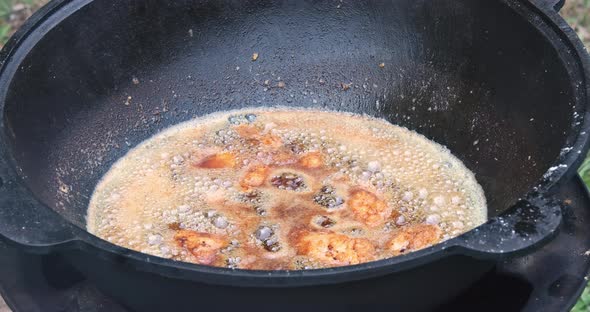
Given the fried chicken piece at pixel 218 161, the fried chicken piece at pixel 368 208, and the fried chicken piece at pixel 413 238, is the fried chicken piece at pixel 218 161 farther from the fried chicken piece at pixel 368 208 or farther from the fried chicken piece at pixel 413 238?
the fried chicken piece at pixel 413 238

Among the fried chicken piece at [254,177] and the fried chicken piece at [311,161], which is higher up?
the fried chicken piece at [311,161]

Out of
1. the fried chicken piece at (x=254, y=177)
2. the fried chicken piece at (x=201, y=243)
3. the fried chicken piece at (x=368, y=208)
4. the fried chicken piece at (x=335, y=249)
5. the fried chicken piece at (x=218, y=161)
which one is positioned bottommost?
the fried chicken piece at (x=201, y=243)

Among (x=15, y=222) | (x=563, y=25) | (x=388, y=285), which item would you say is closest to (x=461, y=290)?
(x=388, y=285)

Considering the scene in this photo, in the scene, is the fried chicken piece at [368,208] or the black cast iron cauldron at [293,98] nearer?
the black cast iron cauldron at [293,98]

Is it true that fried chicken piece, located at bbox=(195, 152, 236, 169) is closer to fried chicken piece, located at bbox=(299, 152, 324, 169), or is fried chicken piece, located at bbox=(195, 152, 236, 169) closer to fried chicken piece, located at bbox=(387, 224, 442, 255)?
fried chicken piece, located at bbox=(299, 152, 324, 169)

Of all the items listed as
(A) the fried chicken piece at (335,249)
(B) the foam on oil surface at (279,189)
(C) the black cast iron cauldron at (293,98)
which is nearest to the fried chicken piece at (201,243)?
(B) the foam on oil surface at (279,189)

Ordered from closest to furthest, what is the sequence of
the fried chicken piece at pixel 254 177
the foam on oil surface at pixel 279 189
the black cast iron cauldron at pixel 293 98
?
the black cast iron cauldron at pixel 293 98 → the foam on oil surface at pixel 279 189 → the fried chicken piece at pixel 254 177

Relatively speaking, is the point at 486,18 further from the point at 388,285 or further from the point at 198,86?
the point at 388,285

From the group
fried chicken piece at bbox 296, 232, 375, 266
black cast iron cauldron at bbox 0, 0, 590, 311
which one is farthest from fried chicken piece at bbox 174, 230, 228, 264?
black cast iron cauldron at bbox 0, 0, 590, 311
